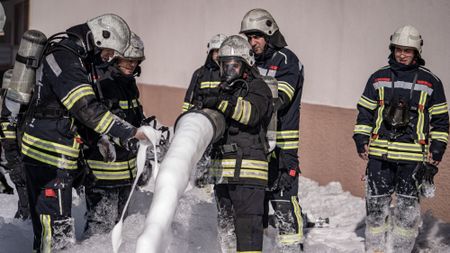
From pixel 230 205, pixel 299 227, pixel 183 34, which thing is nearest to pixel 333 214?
pixel 299 227

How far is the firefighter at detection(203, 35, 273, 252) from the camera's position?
540 centimetres

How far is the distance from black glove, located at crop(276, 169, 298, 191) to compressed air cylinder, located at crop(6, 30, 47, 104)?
2168 millimetres

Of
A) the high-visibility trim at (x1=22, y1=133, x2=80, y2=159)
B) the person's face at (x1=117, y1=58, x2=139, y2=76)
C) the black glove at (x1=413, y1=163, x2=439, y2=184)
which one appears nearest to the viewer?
the high-visibility trim at (x1=22, y1=133, x2=80, y2=159)

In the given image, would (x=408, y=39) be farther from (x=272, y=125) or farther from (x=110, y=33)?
(x=110, y=33)

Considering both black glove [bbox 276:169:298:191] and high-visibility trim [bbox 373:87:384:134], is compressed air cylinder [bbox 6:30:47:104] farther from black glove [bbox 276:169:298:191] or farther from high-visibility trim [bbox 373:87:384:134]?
high-visibility trim [bbox 373:87:384:134]

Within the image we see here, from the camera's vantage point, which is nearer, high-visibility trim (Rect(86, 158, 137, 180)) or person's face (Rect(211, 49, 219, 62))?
high-visibility trim (Rect(86, 158, 137, 180))

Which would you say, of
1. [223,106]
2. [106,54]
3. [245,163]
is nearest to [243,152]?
[245,163]

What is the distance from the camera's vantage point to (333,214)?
8727 mm

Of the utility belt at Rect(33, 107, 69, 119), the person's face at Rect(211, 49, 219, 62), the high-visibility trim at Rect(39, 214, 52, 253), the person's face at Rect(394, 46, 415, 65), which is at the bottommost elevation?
the high-visibility trim at Rect(39, 214, 52, 253)

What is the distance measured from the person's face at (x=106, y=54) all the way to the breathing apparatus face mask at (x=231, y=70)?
3.10ft

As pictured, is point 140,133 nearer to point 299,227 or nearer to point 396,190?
point 299,227

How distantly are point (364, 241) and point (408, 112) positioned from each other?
1576mm

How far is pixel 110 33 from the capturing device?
568 centimetres

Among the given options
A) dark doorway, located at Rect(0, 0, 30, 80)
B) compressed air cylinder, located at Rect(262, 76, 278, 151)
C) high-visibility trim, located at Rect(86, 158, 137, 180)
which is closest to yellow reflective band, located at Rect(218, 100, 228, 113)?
compressed air cylinder, located at Rect(262, 76, 278, 151)
